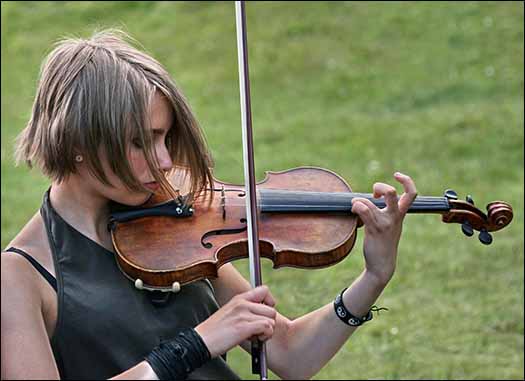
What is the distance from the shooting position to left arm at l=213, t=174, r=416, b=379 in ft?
7.02

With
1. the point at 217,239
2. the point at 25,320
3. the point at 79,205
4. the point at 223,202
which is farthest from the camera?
the point at 223,202

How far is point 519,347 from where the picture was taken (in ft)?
13.2

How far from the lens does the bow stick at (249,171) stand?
6.20 ft

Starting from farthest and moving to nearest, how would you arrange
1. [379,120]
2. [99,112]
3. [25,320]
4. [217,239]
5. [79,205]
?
[379,120] → [217,239] → [79,205] → [99,112] → [25,320]

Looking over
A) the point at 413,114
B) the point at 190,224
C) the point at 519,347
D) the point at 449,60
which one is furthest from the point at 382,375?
the point at 449,60

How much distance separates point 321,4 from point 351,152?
2.14 m

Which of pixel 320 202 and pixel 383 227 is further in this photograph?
pixel 320 202

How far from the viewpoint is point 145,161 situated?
1970mm

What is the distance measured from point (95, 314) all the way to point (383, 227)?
0.64 meters

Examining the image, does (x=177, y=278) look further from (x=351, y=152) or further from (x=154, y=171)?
(x=351, y=152)

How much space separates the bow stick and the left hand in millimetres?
252

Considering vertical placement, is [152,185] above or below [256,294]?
above

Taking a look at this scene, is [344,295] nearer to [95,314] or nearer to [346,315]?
[346,315]

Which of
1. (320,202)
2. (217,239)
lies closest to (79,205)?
(217,239)
